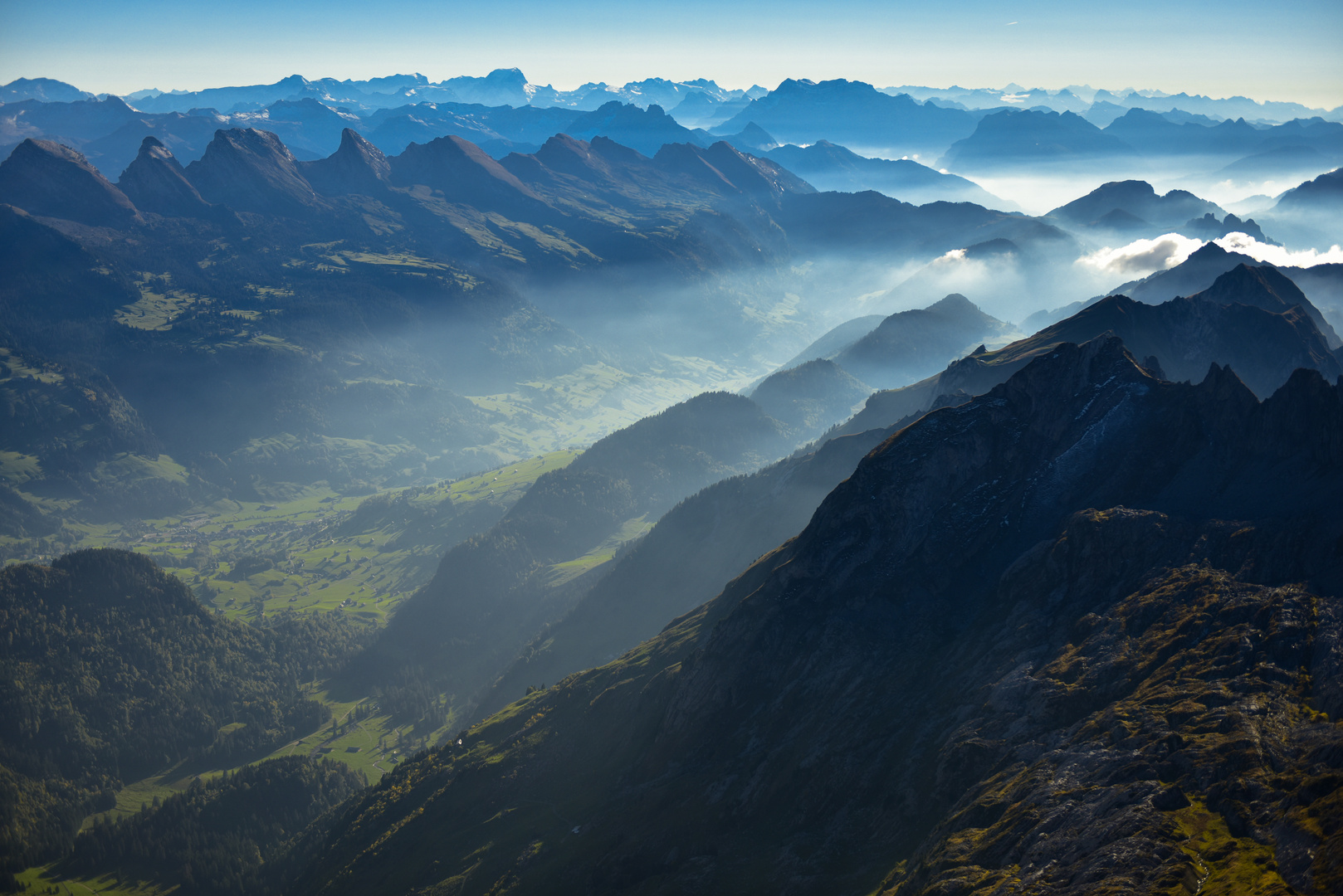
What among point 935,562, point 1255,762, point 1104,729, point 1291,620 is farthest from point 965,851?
point 935,562

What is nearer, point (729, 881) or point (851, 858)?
point (851, 858)

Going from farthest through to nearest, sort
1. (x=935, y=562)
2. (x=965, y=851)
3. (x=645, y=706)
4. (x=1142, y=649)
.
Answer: (x=645, y=706)
(x=935, y=562)
(x=1142, y=649)
(x=965, y=851)

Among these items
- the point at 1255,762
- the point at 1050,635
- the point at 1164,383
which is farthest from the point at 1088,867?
the point at 1164,383

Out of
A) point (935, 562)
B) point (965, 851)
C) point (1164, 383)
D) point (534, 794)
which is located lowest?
point (534, 794)

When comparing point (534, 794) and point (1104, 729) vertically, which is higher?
point (1104, 729)

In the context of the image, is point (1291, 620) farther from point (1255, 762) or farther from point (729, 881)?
point (729, 881)

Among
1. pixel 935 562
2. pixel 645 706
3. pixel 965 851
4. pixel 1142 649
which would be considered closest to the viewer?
pixel 965 851

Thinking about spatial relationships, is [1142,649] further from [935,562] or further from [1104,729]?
[935,562]
